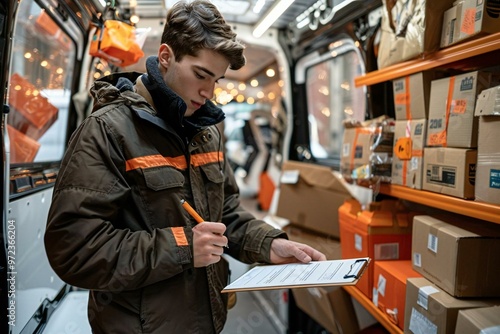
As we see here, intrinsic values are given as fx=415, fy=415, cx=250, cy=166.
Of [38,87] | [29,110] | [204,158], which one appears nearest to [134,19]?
[38,87]

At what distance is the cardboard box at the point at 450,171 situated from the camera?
5.12ft

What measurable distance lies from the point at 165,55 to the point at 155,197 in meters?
0.49

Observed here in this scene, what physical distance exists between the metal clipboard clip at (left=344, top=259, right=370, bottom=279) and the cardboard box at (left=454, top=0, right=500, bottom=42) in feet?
3.01

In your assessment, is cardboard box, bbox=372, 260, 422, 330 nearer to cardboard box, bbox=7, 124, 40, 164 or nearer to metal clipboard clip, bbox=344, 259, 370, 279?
metal clipboard clip, bbox=344, 259, 370, 279

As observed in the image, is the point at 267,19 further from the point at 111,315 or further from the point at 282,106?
the point at 111,315

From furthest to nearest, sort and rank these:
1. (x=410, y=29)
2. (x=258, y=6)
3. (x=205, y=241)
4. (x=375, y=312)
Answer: (x=258, y=6), (x=375, y=312), (x=410, y=29), (x=205, y=241)

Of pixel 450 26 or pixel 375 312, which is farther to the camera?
pixel 375 312

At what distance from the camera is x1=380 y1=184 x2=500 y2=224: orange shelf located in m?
1.42

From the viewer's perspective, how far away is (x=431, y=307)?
1591 millimetres

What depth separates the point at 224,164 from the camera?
1.78m

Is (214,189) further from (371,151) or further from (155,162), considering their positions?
(371,151)

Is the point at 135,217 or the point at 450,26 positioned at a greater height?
the point at 450,26

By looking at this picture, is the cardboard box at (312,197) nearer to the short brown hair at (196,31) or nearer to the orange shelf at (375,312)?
the orange shelf at (375,312)

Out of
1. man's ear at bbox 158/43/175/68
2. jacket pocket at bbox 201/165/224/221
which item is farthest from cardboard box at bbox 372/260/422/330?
man's ear at bbox 158/43/175/68
